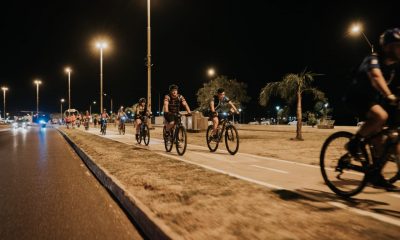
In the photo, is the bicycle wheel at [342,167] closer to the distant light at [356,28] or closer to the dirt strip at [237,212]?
the dirt strip at [237,212]

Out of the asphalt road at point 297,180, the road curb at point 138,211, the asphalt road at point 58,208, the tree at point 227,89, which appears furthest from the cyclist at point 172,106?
the tree at point 227,89

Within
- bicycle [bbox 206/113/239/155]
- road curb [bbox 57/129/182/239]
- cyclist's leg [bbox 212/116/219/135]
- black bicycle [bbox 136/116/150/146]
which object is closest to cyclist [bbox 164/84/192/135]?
cyclist's leg [bbox 212/116/219/135]

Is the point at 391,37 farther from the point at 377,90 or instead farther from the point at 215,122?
the point at 215,122

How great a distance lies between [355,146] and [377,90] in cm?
81

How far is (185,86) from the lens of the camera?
8381 cm

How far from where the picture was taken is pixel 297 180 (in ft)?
21.0

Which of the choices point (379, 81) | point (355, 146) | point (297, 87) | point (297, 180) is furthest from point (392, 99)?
point (297, 87)

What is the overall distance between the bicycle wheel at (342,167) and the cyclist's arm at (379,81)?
0.86 m

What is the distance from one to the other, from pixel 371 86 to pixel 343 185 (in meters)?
1.44

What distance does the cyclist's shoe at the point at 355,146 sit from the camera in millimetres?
4910

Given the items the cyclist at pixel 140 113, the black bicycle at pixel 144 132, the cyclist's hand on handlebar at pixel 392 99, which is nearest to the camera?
the cyclist's hand on handlebar at pixel 392 99

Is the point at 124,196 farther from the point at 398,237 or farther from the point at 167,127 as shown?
the point at 167,127

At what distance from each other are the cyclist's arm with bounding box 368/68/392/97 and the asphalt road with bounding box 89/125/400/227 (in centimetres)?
136

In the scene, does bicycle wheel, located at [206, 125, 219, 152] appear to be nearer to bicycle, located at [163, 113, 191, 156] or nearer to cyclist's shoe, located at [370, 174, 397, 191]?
bicycle, located at [163, 113, 191, 156]
